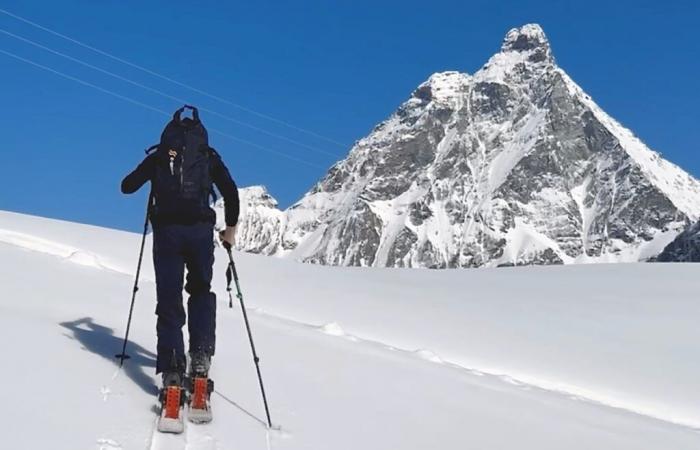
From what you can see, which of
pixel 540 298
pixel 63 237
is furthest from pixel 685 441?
pixel 63 237

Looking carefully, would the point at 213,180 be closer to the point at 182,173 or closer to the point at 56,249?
the point at 182,173

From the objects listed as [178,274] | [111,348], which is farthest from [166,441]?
[111,348]

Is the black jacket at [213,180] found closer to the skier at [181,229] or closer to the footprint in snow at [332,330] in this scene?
the skier at [181,229]

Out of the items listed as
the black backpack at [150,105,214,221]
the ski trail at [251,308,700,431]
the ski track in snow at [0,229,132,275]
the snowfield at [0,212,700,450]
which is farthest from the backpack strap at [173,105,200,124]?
the ski track in snow at [0,229,132,275]

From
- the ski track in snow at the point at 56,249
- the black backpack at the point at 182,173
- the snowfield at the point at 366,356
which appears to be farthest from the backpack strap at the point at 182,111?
the ski track in snow at the point at 56,249

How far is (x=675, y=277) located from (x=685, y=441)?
35.2 feet

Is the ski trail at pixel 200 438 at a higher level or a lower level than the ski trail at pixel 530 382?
lower

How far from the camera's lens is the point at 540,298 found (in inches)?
627

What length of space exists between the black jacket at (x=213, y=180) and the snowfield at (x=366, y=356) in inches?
53.3

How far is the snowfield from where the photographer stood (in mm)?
5781

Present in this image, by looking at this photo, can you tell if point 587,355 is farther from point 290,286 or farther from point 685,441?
point 290,286

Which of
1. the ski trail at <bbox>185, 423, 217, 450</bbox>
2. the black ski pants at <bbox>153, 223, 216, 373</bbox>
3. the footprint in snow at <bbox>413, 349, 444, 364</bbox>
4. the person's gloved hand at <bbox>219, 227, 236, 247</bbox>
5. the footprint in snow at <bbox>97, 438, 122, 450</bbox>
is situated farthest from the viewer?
the footprint in snow at <bbox>413, 349, 444, 364</bbox>

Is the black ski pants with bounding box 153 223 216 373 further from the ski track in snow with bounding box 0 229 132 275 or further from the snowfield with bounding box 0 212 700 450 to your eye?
the ski track in snow with bounding box 0 229 132 275

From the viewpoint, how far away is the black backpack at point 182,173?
21.0 feet
